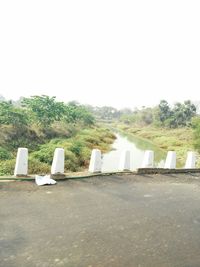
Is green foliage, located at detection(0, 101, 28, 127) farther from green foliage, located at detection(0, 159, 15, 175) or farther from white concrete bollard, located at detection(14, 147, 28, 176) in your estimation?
white concrete bollard, located at detection(14, 147, 28, 176)

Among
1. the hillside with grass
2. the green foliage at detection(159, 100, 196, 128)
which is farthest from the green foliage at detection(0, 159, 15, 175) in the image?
the green foliage at detection(159, 100, 196, 128)

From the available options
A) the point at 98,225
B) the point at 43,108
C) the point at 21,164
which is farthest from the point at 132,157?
the point at 98,225

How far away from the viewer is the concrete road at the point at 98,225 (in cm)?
480

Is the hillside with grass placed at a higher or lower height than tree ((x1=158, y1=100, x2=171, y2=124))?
lower

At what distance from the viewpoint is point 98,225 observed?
600 centimetres

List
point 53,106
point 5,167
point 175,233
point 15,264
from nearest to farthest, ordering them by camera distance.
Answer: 1. point 15,264
2. point 175,233
3. point 5,167
4. point 53,106

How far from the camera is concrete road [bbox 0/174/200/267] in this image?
4.80m

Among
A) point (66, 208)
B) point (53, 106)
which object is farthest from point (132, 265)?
point (53, 106)

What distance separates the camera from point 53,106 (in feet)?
134

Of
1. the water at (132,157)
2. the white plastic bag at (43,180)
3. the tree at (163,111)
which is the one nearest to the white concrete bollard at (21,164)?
the white plastic bag at (43,180)

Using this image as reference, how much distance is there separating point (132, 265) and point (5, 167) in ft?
38.2

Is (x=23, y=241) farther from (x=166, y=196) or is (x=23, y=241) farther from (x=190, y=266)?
(x=166, y=196)

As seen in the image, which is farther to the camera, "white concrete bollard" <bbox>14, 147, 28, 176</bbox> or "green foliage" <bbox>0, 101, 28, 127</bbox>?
"green foliage" <bbox>0, 101, 28, 127</bbox>

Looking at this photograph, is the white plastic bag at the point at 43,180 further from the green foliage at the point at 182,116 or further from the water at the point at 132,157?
the green foliage at the point at 182,116
